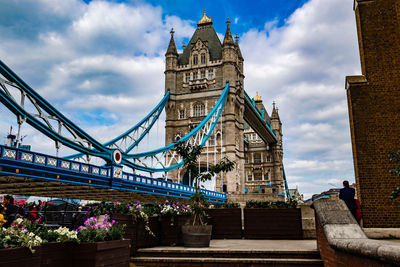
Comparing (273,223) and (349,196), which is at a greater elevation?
(349,196)

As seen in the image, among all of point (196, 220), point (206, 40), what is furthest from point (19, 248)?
point (206, 40)

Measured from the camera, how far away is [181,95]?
49688 millimetres

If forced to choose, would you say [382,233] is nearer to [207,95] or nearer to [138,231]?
[138,231]

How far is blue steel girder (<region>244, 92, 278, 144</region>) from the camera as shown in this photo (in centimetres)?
5553

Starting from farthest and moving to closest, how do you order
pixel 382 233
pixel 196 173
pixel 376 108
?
pixel 196 173, pixel 376 108, pixel 382 233

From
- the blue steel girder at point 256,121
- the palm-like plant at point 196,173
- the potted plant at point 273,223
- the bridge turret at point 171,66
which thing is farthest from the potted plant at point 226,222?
the blue steel girder at point 256,121

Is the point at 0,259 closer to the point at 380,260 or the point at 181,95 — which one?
the point at 380,260

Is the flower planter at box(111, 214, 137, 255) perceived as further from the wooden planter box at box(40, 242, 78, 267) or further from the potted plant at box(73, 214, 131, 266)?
the wooden planter box at box(40, 242, 78, 267)

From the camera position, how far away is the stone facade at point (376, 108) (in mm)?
7891

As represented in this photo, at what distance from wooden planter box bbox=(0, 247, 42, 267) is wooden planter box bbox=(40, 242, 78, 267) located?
16.2 inches

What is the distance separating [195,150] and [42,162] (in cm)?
1173

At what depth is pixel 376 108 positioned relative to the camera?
8.33 meters

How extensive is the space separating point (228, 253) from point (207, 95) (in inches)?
1680

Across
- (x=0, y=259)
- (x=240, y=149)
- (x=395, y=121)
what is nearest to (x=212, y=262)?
(x=0, y=259)
